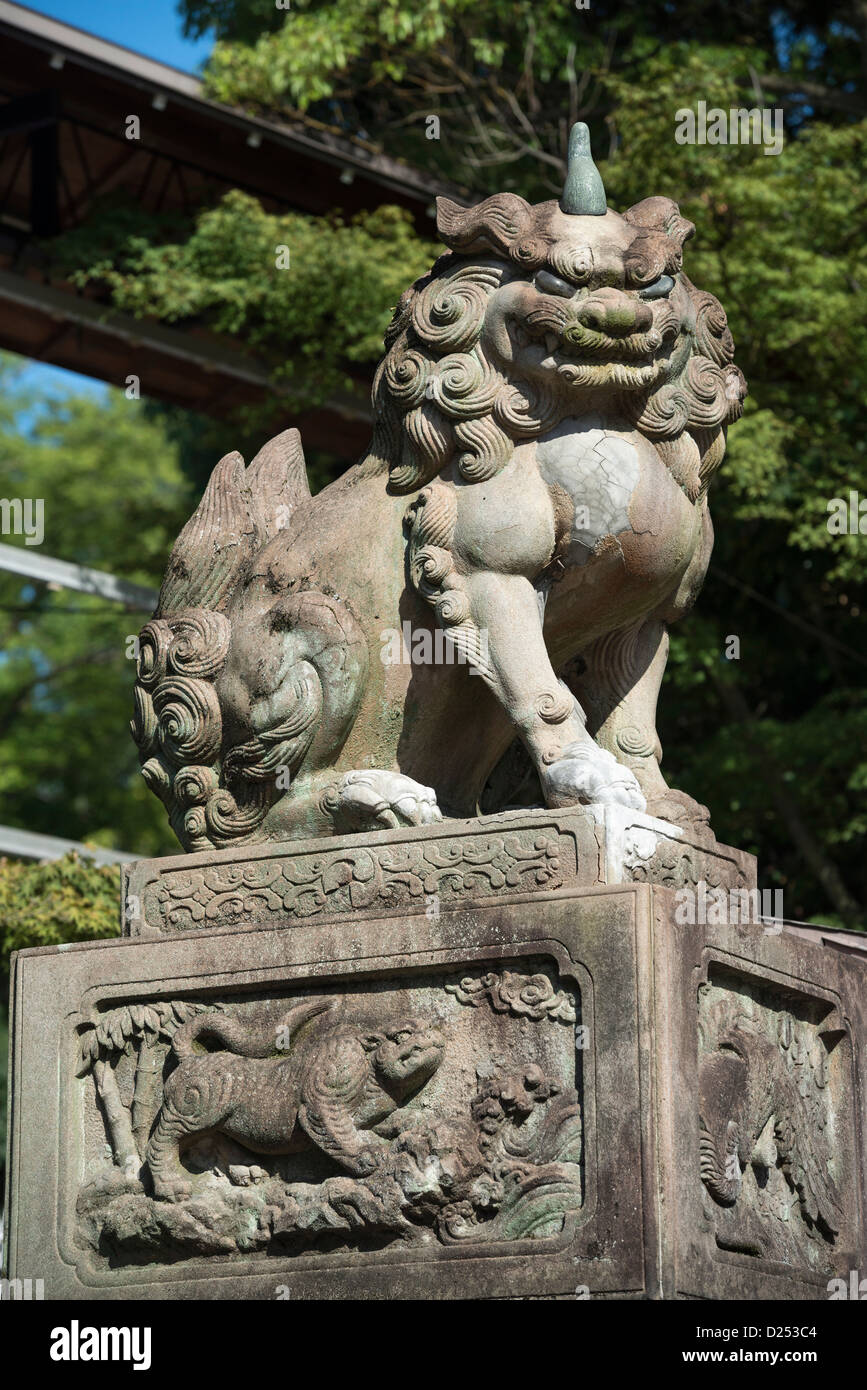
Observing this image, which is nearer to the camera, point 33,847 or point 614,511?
point 614,511

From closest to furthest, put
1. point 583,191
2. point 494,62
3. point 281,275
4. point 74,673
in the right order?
point 583,191
point 281,275
point 494,62
point 74,673

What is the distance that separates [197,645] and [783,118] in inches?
496

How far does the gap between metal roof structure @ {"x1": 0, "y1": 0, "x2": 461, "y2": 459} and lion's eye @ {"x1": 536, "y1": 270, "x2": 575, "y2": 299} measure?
10.9m

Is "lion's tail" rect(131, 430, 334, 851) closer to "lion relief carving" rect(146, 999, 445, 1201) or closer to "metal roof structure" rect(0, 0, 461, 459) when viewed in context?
"lion relief carving" rect(146, 999, 445, 1201)

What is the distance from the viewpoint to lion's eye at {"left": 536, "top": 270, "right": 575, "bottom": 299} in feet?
24.0

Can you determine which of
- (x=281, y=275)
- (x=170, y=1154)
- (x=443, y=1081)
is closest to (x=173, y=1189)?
(x=170, y=1154)

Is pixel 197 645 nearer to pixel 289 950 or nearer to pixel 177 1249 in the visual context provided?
pixel 289 950

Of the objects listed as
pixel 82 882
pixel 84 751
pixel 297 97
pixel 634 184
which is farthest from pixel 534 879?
pixel 84 751

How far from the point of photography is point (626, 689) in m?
7.89

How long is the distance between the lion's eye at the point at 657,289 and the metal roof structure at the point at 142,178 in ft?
35.9

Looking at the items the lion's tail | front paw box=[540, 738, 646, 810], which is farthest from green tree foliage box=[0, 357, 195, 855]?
front paw box=[540, 738, 646, 810]

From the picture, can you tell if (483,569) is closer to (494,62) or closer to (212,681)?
(212,681)

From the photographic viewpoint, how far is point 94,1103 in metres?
7.72

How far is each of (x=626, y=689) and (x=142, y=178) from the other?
12666mm
